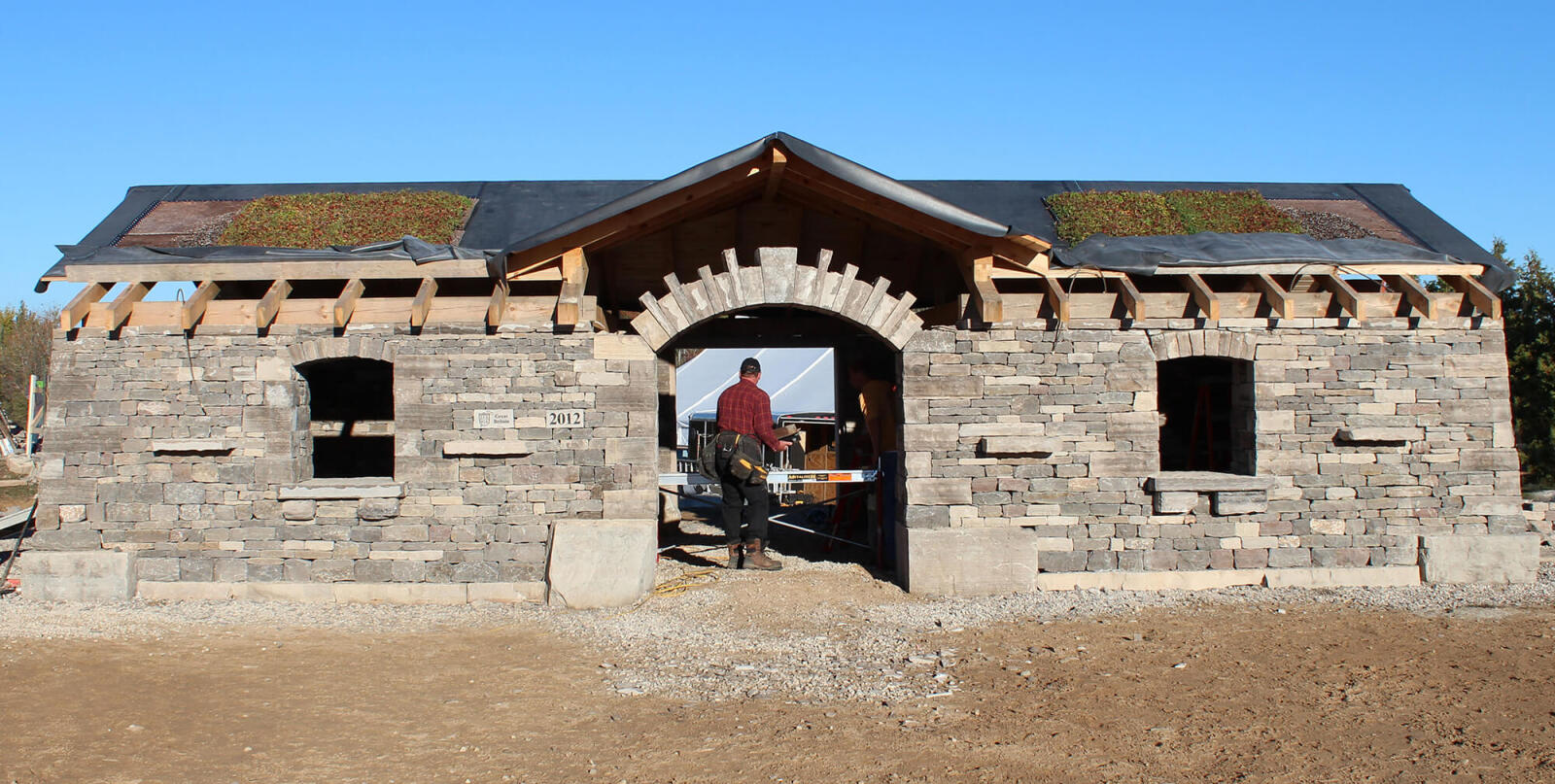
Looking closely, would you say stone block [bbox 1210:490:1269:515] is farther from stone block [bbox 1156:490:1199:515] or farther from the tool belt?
the tool belt

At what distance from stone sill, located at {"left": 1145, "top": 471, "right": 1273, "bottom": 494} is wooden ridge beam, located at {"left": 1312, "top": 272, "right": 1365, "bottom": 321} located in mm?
1504

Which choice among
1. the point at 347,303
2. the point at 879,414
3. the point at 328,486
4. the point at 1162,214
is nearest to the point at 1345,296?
the point at 1162,214

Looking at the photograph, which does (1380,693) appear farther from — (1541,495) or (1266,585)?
(1541,495)

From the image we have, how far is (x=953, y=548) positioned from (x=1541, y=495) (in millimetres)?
8217

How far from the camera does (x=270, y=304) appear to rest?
7.89 metres

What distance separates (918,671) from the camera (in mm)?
6070

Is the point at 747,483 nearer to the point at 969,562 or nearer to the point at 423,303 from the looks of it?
the point at 969,562

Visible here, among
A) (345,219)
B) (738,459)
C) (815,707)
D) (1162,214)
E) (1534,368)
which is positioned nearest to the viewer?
(815,707)

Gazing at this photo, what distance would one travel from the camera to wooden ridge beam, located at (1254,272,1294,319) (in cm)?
803

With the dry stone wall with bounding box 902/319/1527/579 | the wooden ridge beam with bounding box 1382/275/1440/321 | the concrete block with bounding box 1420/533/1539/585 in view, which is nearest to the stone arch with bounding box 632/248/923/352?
the dry stone wall with bounding box 902/319/1527/579

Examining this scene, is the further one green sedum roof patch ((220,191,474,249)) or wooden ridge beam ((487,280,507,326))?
green sedum roof patch ((220,191,474,249))

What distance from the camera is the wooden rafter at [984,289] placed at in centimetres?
803

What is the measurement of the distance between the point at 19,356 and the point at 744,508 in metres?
38.1

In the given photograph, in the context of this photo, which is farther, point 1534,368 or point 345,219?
point 1534,368
